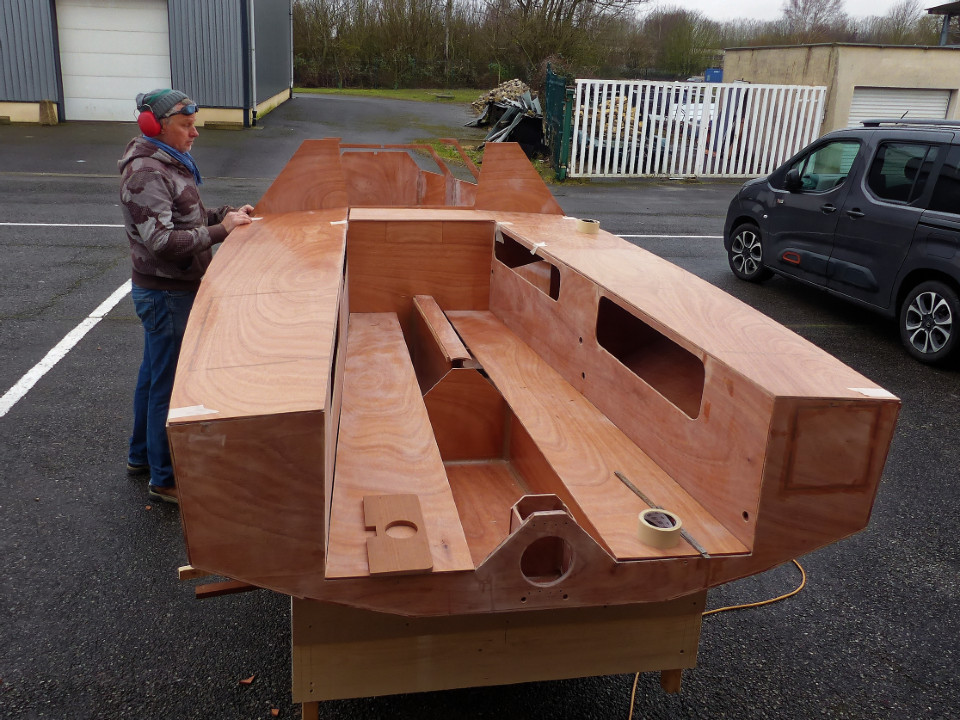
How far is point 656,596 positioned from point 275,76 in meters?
23.6

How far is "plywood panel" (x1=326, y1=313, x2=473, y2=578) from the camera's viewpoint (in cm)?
218

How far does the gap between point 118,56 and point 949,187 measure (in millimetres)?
17938

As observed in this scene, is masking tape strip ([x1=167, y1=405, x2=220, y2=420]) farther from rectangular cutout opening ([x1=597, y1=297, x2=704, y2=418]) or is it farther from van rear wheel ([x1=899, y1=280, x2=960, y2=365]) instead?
van rear wheel ([x1=899, y1=280, x2=960, y2=365])

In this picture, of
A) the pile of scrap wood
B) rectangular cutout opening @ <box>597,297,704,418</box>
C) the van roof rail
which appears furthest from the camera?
the pile of scrap wood

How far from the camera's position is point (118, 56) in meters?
18.4

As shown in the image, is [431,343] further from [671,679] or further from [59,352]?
[59,352]

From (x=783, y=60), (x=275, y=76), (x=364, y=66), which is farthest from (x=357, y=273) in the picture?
(x=364, y=66)

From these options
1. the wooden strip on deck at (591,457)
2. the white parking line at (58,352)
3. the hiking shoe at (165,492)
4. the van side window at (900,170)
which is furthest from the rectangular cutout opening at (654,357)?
the van side window at (900,170)

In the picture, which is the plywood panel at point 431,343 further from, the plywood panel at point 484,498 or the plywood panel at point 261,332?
the plywood panel at point 261,332

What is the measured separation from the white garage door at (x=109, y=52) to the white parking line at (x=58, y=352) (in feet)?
43.5

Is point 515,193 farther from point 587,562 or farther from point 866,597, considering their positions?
point 587,562

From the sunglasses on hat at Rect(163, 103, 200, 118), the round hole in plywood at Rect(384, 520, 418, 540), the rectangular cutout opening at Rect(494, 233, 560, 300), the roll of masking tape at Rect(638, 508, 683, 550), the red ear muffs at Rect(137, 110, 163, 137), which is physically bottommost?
the round hole in plywood at Rect(384, 520, 418, 540)

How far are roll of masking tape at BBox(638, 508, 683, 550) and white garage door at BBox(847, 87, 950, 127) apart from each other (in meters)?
18.5

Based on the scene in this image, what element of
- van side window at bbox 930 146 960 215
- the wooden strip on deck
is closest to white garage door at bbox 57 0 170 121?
van side window at bbox 930 146 960 215
